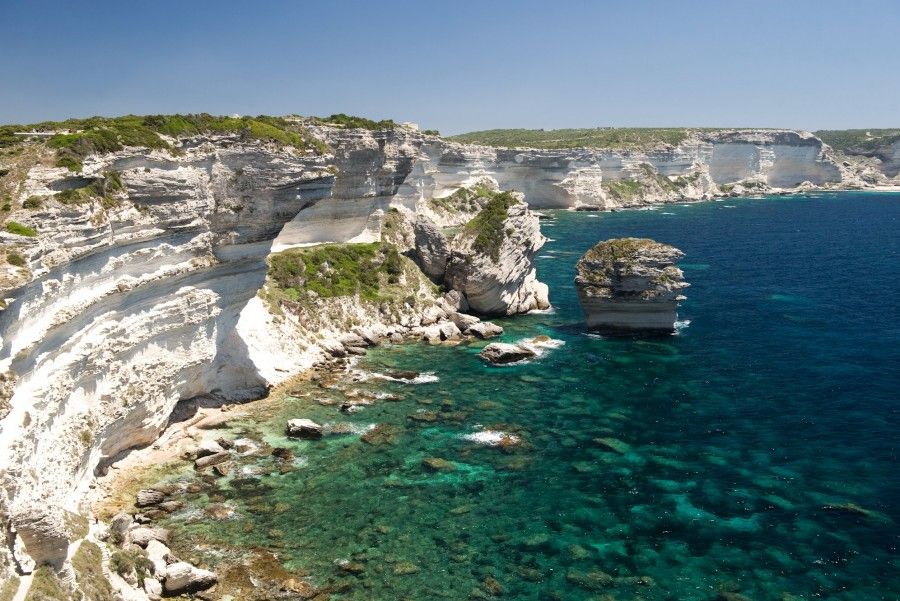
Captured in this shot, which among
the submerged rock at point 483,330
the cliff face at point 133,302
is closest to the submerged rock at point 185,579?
the cliff face at point 133,302

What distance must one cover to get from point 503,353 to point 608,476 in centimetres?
1644

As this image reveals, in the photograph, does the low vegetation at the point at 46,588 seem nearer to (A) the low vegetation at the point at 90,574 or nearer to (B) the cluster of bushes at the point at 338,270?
(A) the low vegetation at the point at 90,574

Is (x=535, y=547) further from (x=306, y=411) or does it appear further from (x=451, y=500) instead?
(x=306, y=411)

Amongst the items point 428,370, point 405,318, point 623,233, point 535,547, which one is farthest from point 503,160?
point 535,547

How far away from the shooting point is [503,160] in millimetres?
136250

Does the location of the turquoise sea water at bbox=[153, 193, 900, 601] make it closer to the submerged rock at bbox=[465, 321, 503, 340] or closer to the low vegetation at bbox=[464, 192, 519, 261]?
the submerged rock at bbox=[465, 321, 503, 340]

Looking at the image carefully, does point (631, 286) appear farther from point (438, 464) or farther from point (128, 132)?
point (128, 132)

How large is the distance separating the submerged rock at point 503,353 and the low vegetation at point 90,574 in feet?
90.9

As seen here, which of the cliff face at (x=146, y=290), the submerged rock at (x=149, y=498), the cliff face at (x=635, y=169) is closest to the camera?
the cliff face at (x=146, y=290)

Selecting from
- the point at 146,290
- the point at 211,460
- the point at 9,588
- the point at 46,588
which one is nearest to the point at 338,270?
the point at 146,290

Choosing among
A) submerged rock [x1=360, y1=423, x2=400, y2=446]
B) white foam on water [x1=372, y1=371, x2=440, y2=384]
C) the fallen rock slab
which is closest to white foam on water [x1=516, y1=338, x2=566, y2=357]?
white foam on water [x1=372, y1=371, x2=440, y2=384]

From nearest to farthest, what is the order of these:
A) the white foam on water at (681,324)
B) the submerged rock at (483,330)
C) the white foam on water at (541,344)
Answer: the white foam on water at (541,344)
the submerged rock at (483,330)
the white foam on water at (681,324)

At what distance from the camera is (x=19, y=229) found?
841 inches

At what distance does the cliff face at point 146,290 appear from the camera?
21.4 m
